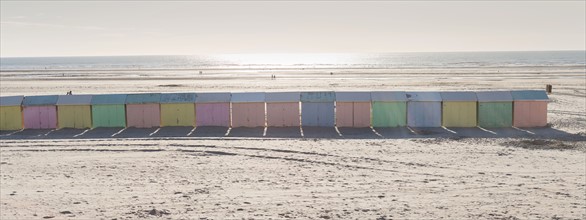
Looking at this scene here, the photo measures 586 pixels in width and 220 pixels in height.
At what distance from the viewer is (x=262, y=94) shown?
75.5ft

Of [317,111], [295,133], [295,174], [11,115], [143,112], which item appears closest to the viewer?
[295,174]

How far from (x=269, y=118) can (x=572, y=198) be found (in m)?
12.8

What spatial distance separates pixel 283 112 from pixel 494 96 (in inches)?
318

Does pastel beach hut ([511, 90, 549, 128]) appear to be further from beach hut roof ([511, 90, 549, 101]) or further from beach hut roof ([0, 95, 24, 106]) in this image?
beach hut roof ([0, 95, 24, 106])

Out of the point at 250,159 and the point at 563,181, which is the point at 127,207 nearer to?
the point at 250,159

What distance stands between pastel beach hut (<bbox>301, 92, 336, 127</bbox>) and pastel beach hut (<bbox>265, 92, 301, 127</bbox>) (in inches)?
11.0

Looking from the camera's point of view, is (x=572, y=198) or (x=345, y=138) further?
(x=345, y=138)

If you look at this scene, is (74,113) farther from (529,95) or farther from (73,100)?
(529,95)

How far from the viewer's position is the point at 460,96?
2264 centimetres

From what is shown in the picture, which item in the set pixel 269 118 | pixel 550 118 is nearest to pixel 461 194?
pixel 269 118

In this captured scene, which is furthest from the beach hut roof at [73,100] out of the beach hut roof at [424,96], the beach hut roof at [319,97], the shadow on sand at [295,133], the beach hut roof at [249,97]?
the beach hut roof at [424,96]

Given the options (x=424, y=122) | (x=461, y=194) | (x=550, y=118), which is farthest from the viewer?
(x=550, y=118)

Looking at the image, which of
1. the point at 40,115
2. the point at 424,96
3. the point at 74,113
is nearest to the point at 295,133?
the point at 424,96

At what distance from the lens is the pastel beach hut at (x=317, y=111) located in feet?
73.9
